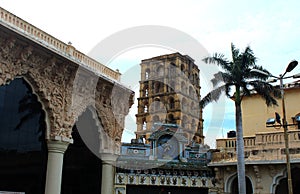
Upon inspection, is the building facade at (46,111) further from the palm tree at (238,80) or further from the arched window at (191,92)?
the arched window at (191,92)

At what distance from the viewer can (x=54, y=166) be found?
42.5 ft

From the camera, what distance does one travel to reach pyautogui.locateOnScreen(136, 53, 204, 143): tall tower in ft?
156

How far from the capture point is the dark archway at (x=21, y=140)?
39.0 feet

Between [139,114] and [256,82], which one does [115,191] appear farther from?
[139,114]

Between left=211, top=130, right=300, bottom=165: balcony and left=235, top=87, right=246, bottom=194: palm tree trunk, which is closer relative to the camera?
left=235, top=87, right=246, bottom=194: palm tree trunk

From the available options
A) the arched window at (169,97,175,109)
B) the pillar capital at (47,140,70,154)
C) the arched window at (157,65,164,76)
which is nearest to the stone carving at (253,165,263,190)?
the pillar capital at (47,140,70,154)

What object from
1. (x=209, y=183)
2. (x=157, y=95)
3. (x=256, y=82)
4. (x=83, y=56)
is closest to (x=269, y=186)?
(x=209, y=183)

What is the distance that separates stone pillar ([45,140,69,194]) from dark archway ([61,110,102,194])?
148cm

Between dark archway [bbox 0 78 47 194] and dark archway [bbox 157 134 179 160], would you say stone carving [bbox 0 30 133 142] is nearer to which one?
dark archway [bbox 0 78 47 194]

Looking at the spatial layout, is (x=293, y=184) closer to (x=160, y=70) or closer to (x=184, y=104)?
(x=184, y=104)

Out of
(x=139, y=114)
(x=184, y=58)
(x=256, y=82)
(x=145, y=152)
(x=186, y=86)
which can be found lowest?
(x=145, y=152)

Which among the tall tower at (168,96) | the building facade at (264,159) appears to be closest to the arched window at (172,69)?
the tall tower at (168,96)

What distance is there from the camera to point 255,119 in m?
22.3

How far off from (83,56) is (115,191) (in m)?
6.93
